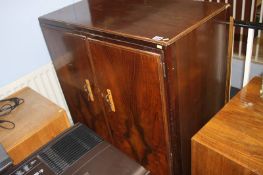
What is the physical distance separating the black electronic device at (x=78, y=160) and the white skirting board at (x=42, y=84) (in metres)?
0.48

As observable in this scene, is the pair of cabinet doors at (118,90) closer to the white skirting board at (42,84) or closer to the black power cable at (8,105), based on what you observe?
the white skirting board at (42,84)

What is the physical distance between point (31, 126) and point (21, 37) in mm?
533

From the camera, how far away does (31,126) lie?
1186mm

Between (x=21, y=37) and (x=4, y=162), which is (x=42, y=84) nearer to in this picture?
(x=21, y=37)

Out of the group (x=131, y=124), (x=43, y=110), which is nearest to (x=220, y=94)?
(x=131, y=124)

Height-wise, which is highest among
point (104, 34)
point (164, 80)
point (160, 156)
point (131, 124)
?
point (104, 34)

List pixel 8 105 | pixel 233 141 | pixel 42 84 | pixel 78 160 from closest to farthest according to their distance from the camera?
pixel 233 141 → pixel 78 160 → pixel 8 105 → pixel 42 84

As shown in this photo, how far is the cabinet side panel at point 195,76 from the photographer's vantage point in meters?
0.94

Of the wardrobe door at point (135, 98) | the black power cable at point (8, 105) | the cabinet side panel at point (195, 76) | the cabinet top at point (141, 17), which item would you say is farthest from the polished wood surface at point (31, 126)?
the cabinet side panel at point (195, 76)

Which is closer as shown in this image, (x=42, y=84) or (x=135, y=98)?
(x=135, y=98)

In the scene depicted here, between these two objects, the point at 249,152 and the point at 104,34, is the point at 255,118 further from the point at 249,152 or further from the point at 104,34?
the point at 104,34

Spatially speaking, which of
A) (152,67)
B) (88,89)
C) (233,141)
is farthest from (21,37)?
(233,141)

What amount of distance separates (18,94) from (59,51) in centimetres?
33

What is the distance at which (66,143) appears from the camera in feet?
3.67
